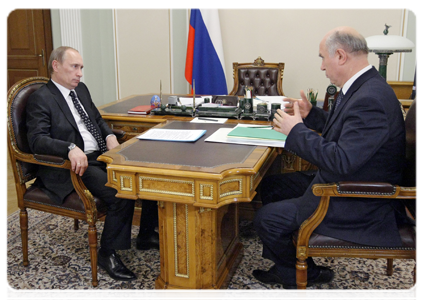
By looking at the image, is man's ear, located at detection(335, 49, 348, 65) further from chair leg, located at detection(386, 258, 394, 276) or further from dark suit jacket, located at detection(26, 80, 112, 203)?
dark suit jacket, located at detection(26, 80, 112, 203)

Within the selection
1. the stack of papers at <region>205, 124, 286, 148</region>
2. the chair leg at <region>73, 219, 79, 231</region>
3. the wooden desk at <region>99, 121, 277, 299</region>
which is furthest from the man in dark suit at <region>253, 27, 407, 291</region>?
the chair leg at <region>73, 219, 79, 231</region>

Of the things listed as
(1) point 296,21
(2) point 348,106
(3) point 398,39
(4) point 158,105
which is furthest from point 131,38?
(2) point 348,106

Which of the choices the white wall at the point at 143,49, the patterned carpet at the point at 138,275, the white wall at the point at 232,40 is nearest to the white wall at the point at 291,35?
the white wall at the point at 232,40

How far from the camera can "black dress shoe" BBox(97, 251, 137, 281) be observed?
7.52 ft

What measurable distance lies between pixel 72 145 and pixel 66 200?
0.99 ft

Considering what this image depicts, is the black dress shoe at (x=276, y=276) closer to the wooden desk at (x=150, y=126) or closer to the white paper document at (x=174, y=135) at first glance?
the wooden desk at (x=150, y=126)

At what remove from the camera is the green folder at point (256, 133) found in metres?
2.07

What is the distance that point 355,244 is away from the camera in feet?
5.72

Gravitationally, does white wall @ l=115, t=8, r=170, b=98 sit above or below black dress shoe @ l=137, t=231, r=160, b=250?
above

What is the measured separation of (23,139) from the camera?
2.33 metres

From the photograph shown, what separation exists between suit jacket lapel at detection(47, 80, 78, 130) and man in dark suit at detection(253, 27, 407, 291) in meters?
1.22

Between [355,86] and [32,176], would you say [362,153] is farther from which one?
[32,176]

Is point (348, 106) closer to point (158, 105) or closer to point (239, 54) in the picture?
point (158, 105)
